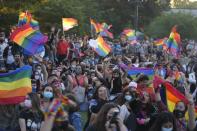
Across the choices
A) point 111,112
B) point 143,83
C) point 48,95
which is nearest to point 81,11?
point 143,83

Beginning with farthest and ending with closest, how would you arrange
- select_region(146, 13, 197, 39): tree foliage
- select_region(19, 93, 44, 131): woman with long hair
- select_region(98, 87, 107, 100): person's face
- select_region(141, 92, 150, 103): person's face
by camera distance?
select_region(146, 13, 197, 39): tree foliage
select_region(141, 92, 150, 103): person's face
select_region(98, 87, 107, 100): person's face
select_region(19, 93, 44, 131): woman with long hair

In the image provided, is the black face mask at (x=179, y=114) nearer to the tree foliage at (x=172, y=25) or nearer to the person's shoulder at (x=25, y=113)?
the person's shoulder at (x=25, y=113)

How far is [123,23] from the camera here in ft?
198

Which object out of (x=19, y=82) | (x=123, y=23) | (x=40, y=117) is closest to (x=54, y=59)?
(x=19, y=82)

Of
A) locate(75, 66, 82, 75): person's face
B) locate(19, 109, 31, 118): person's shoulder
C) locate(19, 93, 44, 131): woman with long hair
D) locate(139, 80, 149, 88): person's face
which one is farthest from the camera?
locate(75, 66, 82, 75): person's face

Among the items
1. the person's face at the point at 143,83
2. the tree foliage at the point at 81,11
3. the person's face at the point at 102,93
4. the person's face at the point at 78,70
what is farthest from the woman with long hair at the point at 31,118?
the tree foliage at the point at 81,11

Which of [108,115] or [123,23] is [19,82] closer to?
[108,115]

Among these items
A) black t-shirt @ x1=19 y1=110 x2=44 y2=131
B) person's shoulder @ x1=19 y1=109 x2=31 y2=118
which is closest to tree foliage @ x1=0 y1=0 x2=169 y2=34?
person's shoulder @ x1=19 y1=109 x2=31 y2=118

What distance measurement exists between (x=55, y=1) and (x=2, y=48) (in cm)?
2012

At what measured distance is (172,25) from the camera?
56.7m

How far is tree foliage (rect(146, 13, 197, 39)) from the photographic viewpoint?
5485cm

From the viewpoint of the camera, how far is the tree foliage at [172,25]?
180 feet

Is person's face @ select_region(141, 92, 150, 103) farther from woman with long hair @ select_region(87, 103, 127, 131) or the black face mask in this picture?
woman with long hair @ select_region(87, 103, 127, 131)

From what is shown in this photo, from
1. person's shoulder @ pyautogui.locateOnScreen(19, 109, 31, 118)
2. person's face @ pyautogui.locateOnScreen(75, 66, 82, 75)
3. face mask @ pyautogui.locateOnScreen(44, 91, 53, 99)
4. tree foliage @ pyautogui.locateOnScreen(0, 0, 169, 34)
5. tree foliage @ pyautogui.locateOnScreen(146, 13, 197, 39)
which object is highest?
face mask @ pyautogui.locateOnScreen(44, 91, 53, 99)
